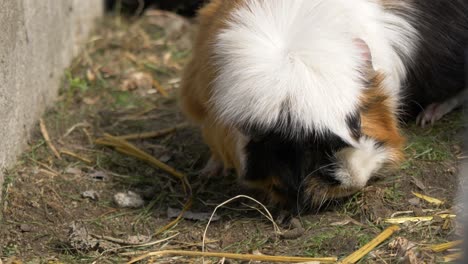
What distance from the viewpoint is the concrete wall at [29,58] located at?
3316mm

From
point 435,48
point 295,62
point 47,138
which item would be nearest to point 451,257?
point 295,62

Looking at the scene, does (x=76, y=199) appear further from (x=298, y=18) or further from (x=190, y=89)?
(x=298, y=18)

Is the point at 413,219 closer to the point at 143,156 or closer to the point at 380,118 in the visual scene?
the point at 380,118

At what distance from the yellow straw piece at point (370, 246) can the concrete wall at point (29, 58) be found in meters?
1.48

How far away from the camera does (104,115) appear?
4.19 metres

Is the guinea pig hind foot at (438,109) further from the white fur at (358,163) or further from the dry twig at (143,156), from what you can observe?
the dry twig at (143,156)

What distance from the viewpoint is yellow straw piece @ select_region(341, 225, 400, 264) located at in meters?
2.76

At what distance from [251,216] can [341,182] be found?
503 millimetres

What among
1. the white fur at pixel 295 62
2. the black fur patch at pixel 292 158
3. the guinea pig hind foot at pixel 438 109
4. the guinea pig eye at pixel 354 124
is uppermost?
the white fur at pixel 295 62

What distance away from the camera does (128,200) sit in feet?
11.1

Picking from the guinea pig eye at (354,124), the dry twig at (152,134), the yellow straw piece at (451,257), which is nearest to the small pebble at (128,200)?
the dry twig at (152,134)

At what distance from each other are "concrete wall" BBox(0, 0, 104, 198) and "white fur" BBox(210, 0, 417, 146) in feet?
3.09

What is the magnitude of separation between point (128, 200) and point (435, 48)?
57.8 inches

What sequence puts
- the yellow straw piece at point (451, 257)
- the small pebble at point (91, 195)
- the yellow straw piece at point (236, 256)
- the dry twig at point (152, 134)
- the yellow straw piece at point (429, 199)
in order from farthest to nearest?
the dry twig at point (152, 134) → the small pebble at point (91, 195) → the yellow straw piece at point (429, 199) → the yellow straw piece at point (236, 256) → the yellow straw piece at point (451, 257)
